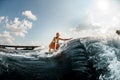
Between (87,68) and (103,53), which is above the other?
(103,53)

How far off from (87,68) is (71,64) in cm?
62

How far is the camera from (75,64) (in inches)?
271

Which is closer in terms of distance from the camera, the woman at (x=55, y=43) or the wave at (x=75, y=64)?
the wave at (x=75, y=64)

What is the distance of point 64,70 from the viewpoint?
7066 millimetres

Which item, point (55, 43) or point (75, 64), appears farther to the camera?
point (55, 43)

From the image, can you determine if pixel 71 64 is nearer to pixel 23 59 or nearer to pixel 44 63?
pixel 44 63

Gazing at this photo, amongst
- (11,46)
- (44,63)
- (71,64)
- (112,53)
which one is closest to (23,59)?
(44,63)

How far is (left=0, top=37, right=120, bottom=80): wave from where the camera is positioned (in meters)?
6.40

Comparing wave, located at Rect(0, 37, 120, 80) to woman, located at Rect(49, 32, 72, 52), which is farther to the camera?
woman, located at Rect(49, 32, 72, 52)

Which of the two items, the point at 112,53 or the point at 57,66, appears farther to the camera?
the point at 57,66

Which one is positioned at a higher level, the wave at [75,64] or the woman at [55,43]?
the woman at [55,43]

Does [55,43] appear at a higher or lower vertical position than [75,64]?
higher

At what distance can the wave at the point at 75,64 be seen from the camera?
6.40 meters

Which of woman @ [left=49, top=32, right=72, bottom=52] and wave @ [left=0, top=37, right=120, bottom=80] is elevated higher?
woman @ [left=49, top=32, right=72, bottom=52]
